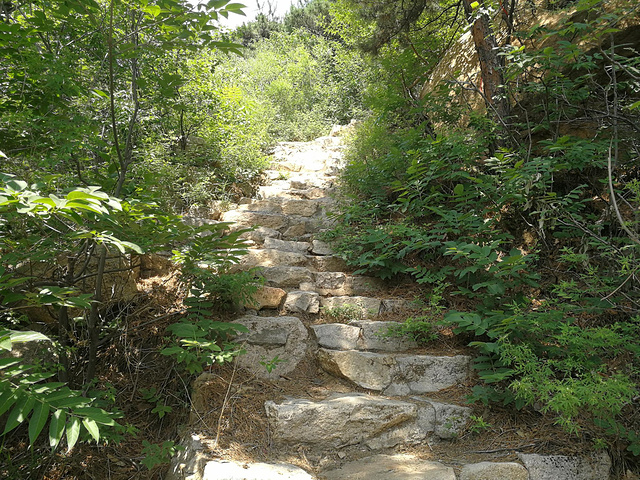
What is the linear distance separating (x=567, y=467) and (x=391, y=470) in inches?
39.8

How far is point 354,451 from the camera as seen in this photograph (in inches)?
97.2

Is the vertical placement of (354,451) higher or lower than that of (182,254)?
lower

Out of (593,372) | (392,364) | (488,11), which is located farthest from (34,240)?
(488,11)

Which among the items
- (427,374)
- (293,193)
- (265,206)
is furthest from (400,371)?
(293,193)

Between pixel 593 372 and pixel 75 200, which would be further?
pixel 593 372

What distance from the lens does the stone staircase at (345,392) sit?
2.19m

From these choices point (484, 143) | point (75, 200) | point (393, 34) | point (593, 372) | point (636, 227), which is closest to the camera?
point (75, 200)

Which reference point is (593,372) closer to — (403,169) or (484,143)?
(484,143)

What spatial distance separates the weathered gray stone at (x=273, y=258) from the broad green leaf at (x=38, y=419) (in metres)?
3.00

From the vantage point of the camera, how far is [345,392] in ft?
9.57

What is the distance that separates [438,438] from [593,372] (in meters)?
1.03

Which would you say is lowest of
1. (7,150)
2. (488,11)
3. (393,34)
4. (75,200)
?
(75,200)

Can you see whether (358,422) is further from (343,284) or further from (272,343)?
(343,284)

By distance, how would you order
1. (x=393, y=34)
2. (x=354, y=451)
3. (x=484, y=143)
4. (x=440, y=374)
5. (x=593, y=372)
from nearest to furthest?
(x=593, y=372)
(x=354, y=451)
(x=440, y=374)
(x=484, y=143)
(x=393, y=34)
